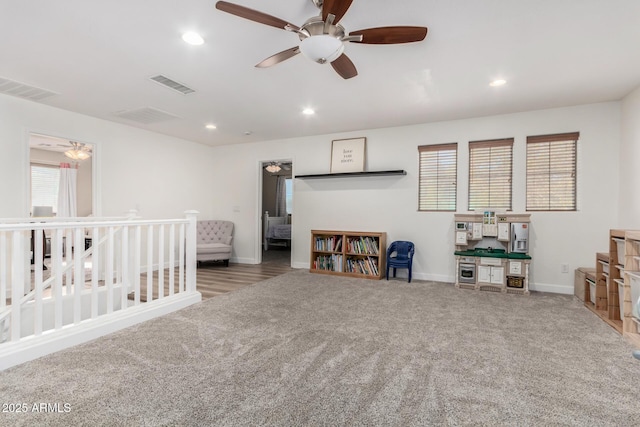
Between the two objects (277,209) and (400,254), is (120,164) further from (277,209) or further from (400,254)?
(277,209)

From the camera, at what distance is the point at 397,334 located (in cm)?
278

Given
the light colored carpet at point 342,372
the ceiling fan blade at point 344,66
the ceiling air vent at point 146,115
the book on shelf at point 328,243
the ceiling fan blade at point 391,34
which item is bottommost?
the light colored carpet at point 342,372

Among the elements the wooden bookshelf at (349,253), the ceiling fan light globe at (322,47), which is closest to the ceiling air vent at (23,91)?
the ceiling fan light globe at (322,47)

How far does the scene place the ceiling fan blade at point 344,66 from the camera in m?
2.49

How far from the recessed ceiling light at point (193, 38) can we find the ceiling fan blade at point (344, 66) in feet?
3.76

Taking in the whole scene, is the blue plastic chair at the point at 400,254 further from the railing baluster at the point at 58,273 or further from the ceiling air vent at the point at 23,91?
the ceiling air vent at the point at 23,91

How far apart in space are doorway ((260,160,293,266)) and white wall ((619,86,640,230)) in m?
6.63

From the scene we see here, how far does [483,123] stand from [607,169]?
164 centimetres

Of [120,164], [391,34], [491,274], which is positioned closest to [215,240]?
[120,164]

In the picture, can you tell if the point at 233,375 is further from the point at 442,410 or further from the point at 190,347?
the point at 442,410

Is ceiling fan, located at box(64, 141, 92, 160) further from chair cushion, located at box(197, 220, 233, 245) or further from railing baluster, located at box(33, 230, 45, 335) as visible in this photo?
railing baluster, located at box(33, 230, 45, 335)

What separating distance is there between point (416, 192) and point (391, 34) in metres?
3.32

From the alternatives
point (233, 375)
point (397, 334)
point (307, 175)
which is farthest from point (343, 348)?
point (307, 175)

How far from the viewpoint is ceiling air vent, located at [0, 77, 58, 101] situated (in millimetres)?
3580
